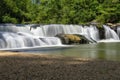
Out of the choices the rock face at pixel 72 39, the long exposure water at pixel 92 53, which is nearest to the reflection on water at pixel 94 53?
the long exposure water at pixel 92 53

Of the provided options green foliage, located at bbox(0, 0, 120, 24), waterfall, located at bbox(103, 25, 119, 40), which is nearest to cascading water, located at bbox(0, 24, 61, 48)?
waterfall, located at bbox(103, 25, 119, 40)

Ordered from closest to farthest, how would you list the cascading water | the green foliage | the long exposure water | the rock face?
the long exposure water
the cascading water
the rock face
the green foliage

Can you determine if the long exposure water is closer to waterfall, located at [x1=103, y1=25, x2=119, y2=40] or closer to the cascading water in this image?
the cascading water

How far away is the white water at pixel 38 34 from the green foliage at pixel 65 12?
973cm

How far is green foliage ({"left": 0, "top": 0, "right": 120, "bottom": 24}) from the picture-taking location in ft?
166

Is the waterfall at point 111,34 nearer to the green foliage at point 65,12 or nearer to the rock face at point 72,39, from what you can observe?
the rock face at point 72,39

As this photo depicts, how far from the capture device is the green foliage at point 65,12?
5069 centimetres

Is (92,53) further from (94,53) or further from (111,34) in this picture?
(111,34)

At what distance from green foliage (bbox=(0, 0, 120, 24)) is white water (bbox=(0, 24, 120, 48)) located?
383 inches

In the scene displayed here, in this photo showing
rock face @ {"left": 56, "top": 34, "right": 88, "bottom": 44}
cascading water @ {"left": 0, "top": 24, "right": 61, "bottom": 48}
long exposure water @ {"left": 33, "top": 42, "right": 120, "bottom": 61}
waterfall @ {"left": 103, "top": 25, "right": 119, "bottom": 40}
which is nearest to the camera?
long exposure water @ {"left": 33, "top": 42, "right": 120, "bottom": 61}

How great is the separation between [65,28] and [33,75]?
27516 mm

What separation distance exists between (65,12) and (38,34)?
16.9m

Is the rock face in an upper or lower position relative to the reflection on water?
upper

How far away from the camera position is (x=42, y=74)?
32.3 ft
